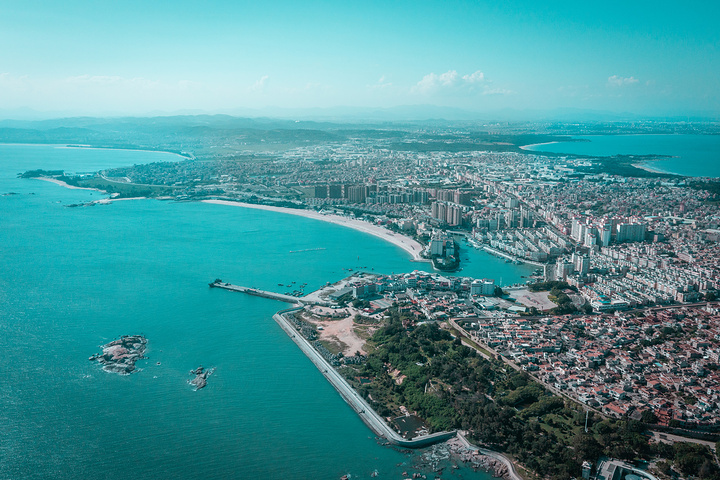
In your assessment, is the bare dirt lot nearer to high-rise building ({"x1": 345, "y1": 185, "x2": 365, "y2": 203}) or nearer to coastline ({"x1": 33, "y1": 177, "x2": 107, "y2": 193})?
high-rise building ({"x1": 345, "y1": 185, "x2": 365, "y2": 203})

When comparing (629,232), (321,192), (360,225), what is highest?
(321,192)

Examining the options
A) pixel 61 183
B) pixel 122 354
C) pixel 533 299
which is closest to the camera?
pixel 122 354

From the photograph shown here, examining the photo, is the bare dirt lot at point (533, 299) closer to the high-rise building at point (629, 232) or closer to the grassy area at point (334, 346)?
the grassy area at point (334, 346)

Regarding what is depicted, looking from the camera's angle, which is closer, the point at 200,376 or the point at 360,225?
the point at 200,376

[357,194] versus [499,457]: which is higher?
[357,194]

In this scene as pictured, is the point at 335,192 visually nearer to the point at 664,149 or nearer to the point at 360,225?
the point at 360,225

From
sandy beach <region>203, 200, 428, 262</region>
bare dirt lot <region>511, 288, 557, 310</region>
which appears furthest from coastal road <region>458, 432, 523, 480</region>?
sandy beach <region>203, 200, 428, 262</region>

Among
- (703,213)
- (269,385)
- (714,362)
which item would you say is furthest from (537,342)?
(703,213)

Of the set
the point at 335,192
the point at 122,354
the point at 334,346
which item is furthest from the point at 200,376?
the point at 335,192
